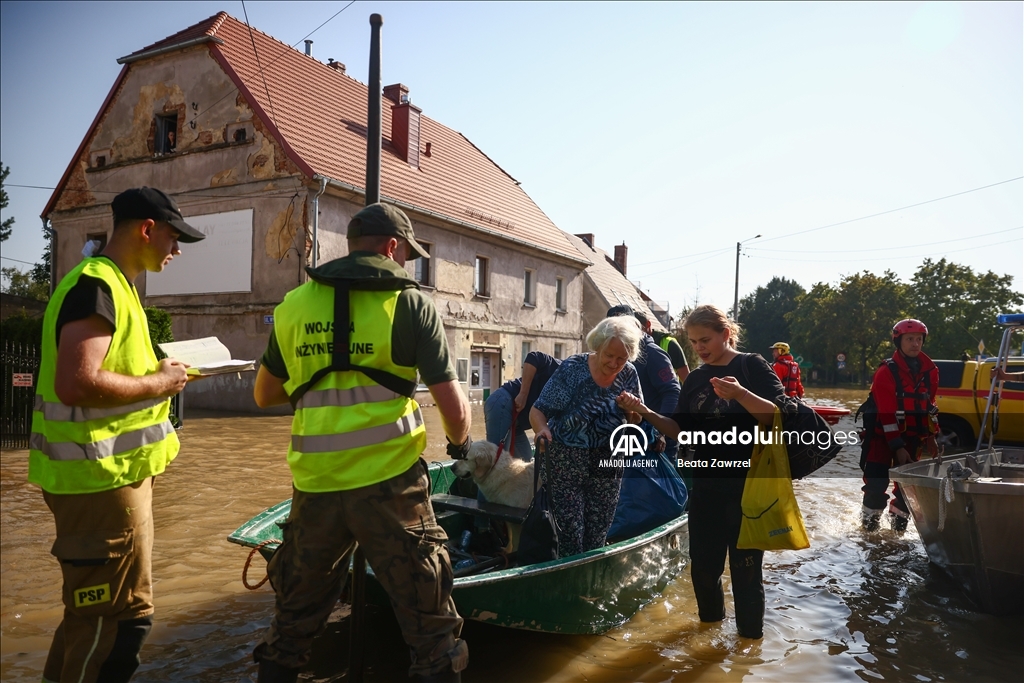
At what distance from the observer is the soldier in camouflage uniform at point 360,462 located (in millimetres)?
2713

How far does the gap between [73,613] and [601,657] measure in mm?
3004

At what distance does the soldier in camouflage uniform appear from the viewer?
2713mm

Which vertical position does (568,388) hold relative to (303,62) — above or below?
below

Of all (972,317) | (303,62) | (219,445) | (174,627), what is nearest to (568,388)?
(174,627)

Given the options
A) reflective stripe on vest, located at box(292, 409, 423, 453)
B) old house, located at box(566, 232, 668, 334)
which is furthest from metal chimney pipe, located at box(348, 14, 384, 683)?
old house, located at box(566, 232, 668, 334)

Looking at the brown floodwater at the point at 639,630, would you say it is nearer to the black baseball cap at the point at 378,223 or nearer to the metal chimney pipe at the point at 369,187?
the metal chimney pipe at the point at 369,187

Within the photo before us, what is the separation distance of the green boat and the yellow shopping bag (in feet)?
2.77

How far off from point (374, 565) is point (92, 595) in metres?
1.04

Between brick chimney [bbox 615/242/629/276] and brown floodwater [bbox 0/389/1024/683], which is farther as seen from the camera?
brick chimney [bbox 615/242/629/276]

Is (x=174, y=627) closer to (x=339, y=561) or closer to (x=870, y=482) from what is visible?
(x=339, y=561)

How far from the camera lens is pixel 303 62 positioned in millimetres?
22141

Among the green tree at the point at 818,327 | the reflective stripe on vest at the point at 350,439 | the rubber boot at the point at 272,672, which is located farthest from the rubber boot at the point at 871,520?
the green tree at the point at 818,327

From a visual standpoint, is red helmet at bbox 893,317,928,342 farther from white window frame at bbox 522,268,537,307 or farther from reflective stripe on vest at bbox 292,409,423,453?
white window frame at bbox 522,268,537,307

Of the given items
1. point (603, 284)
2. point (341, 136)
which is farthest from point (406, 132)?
point (603, 284)
